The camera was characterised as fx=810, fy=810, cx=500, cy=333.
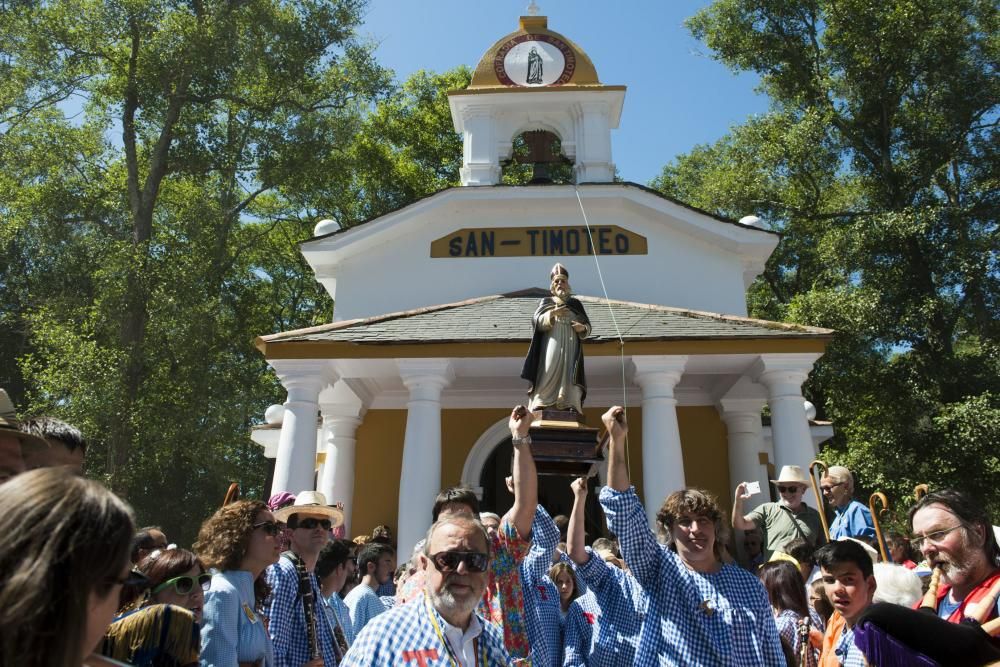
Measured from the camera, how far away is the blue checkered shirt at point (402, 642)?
7.74ft

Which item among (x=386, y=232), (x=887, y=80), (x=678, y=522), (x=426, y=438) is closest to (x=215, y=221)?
(x=386, y=232)

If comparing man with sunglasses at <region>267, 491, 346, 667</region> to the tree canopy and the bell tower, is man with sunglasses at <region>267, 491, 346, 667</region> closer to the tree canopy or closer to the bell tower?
the bell tower

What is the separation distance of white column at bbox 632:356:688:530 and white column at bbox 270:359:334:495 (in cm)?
440

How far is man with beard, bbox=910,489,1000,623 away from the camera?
272cm

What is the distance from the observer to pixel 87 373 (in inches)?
686

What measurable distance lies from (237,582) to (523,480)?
138cm

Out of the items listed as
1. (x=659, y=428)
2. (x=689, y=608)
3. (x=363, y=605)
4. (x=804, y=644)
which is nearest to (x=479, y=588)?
(x=689, y=608)

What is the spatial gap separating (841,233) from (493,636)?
19.2m

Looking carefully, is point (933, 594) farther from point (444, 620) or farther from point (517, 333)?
point (517, 333)

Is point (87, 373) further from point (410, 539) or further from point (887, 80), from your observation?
point (887, 80)

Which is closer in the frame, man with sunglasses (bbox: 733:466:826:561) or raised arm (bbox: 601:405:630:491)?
raised arm (bbox: 601:405:630:491)

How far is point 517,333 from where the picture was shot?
10883 mm

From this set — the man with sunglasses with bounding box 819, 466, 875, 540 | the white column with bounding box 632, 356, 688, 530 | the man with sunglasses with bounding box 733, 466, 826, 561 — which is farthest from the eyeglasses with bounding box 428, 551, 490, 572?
the white column with bounding box 632, 356, 688, 530

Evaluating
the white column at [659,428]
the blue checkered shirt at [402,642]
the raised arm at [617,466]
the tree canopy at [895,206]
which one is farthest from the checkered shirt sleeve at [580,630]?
the tree canopy at [895,206]
